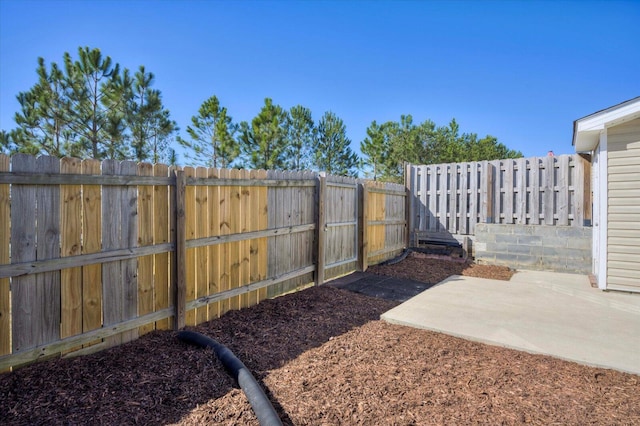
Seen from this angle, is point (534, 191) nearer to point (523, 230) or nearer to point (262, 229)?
point (523, 230)

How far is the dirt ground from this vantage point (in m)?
1.96

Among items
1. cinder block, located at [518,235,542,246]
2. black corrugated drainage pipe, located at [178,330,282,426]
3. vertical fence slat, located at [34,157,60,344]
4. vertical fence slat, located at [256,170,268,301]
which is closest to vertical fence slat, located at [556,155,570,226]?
cinder block, located at [518,235,542,246]

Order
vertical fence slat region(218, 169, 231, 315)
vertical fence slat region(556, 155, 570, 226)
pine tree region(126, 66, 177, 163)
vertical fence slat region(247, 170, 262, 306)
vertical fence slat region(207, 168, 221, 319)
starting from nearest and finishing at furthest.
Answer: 1. vertical fence slat region(207, 168, 221, 319)
2. vertical fence slat region(218, 169, 231, 315)
3. vertical fence slat region(247, 170, 262, 306)
4. vertical fence slat region(556, 155, 570, 226)
5. pine tree region(126, 66, 177, 163)

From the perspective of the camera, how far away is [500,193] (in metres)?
7.39

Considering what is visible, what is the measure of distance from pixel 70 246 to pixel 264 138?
15.7 metres

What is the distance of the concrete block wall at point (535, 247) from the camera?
642 cm

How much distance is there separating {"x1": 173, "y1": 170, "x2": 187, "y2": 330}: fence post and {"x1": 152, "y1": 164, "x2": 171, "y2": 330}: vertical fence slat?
0.08 metres

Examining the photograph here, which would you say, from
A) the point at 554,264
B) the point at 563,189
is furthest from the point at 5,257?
the point at 563,189

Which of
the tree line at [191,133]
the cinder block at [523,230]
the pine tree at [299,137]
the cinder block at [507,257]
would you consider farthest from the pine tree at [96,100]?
the cinder block at [523,230]

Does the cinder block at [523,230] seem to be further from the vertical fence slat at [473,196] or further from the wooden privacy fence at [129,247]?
the wooden privacy fence at [129,247]

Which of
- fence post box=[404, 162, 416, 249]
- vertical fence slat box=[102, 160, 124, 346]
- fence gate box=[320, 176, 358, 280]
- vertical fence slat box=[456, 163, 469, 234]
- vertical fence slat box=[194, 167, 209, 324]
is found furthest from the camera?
fence post box=[404, 162, 416, 249]

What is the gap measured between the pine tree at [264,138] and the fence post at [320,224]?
41.7 ft

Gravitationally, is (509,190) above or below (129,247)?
above

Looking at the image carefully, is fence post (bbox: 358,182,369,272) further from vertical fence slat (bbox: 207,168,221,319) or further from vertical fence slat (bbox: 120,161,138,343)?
vertical fence slat (bbox: 120,161,138,343)
